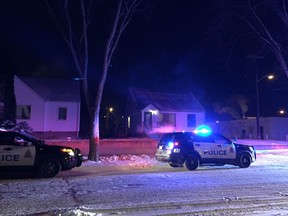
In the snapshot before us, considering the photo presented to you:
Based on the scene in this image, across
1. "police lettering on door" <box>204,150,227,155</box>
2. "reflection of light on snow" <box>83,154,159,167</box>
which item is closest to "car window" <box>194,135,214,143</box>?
"police lettering on door" <box>204,150,227,155</box>

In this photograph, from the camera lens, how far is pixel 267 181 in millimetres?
11688

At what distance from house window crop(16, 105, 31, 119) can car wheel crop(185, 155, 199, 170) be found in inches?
913

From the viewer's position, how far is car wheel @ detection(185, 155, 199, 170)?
1516 cm

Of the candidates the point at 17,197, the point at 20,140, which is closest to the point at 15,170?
the point at 20,140

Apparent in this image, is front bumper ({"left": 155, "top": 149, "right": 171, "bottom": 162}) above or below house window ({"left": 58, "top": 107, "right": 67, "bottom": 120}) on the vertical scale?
below

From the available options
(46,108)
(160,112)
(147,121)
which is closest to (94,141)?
(46,108)

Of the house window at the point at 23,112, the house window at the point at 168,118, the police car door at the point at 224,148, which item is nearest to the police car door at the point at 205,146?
the police car door at the point at 224,148

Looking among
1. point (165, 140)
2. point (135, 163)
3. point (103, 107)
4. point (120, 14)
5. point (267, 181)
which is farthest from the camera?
point (103, 107)

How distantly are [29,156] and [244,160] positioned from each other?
31.1ft

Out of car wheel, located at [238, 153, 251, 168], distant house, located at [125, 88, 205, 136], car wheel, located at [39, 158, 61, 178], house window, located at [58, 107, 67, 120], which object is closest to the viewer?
car wheel, located at [39, 158, 61, 178]

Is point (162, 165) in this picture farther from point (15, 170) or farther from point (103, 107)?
point (103, 107)

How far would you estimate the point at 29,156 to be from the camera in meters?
12.8

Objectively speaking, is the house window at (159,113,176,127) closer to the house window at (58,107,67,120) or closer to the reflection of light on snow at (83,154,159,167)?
the house window at (58,107,67,120)

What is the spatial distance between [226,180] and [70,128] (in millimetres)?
25974
